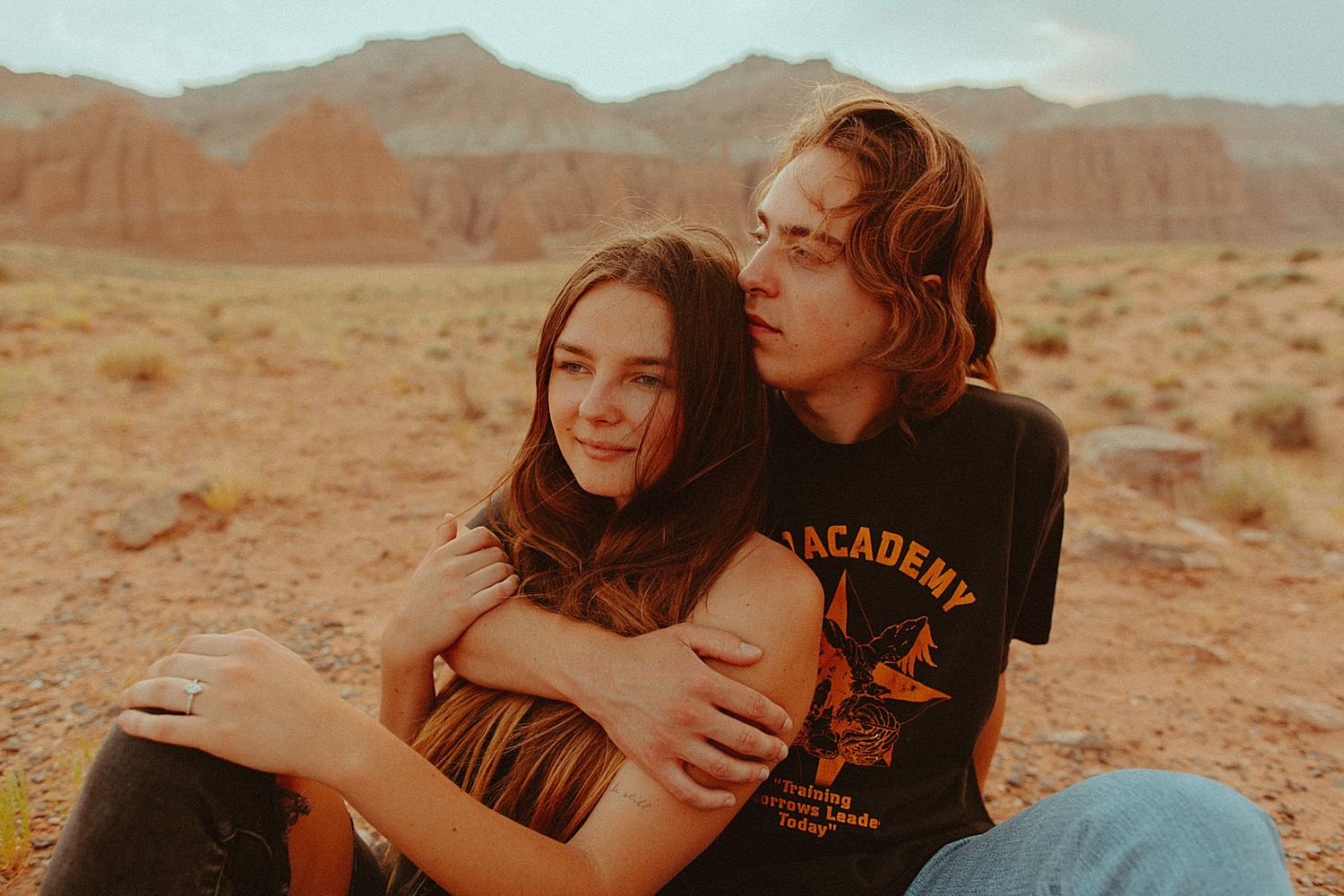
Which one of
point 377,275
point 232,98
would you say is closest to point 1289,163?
point 377,275

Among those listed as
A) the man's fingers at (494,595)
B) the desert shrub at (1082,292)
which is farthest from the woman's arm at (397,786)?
the desert shrub at (1082,292)

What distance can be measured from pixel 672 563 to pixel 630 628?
147mm

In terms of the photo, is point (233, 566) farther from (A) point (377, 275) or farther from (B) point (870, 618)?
(A) point (377, 275)

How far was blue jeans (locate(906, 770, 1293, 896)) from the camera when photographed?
1.13 meters

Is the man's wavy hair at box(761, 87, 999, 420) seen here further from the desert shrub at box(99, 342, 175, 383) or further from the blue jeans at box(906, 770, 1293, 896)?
the desert shrub at box(99, 342, 175, 383)

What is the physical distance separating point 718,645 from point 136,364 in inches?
329

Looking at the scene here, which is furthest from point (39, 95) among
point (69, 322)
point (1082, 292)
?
point (1082, 292)

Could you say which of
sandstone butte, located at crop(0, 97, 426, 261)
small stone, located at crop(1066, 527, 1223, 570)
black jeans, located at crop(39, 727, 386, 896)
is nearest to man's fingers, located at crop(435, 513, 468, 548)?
black jeans, located at crop(39, 727, 386, 896)

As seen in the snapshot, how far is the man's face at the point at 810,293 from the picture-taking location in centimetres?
164

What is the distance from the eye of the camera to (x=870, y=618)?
1.63 metres

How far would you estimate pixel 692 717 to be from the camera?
1309 mm

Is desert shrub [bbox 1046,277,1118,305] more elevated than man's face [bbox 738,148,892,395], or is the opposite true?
desert shrub [bbox 1046,277,1118,305]

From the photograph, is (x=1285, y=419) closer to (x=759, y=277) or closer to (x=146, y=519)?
(x=759, y=277)

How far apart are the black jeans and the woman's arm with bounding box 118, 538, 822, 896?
1.7 inches
